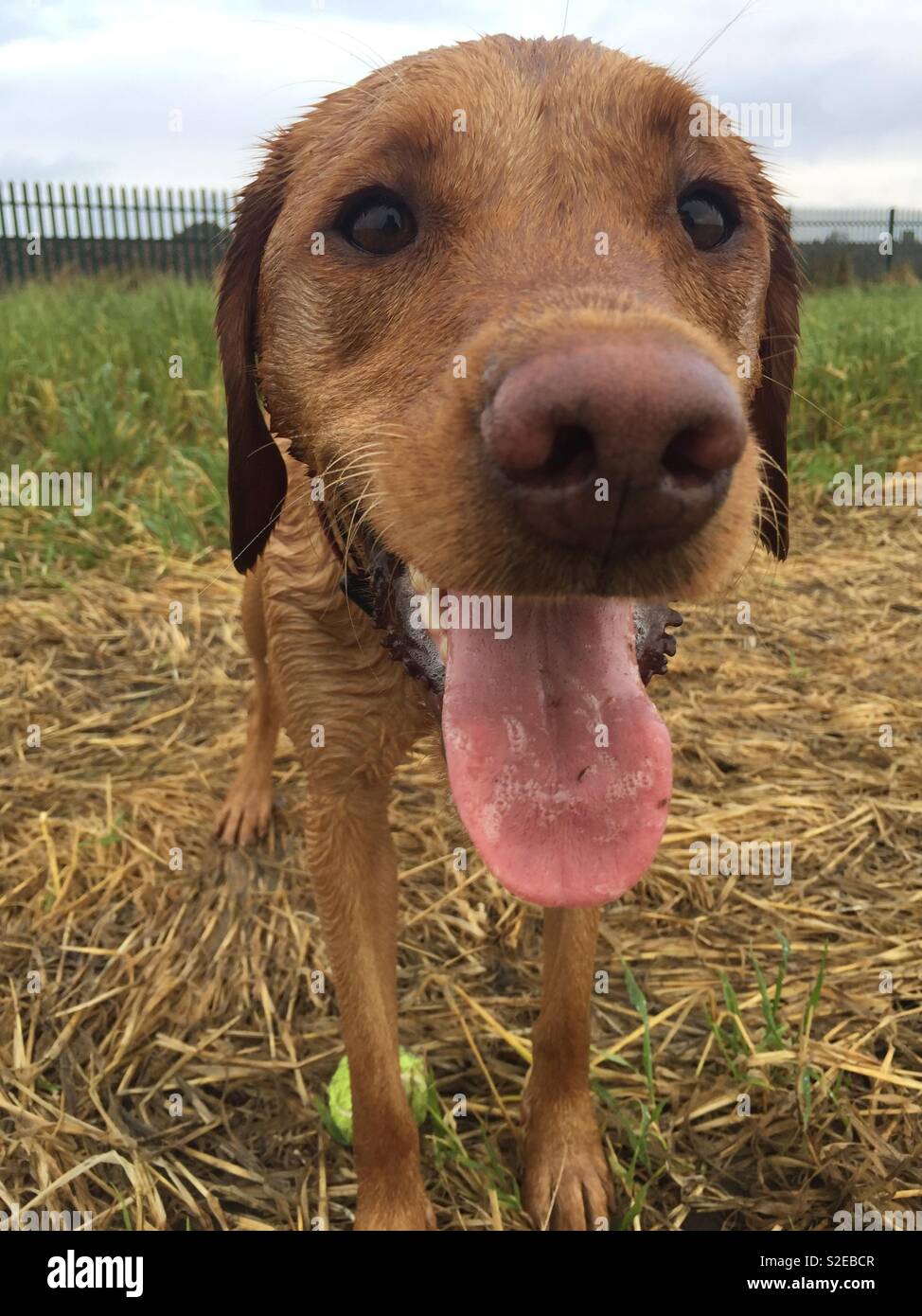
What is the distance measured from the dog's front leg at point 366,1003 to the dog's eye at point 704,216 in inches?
49.5

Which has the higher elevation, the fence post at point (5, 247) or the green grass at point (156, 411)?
the fence post at point (5, 247)

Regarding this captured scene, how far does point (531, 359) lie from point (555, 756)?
0.65 meters

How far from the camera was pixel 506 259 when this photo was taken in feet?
4.81

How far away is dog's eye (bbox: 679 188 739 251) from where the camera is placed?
1702 mm

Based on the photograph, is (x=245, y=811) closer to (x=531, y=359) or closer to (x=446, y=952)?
(x=446, y=952)

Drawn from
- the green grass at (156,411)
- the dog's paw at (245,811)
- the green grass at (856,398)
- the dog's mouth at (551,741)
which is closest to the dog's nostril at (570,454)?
the dog's mouth at (551,741)

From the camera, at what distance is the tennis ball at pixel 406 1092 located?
2121mm

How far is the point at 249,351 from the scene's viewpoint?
2047 millimetres

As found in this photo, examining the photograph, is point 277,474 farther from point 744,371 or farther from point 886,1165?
point 886,1165

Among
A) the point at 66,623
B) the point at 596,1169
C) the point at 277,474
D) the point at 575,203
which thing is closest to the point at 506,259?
the point at 575,203

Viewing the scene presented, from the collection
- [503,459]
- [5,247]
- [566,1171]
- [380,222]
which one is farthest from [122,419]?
[5,247]

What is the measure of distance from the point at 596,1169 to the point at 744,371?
5.54 ft

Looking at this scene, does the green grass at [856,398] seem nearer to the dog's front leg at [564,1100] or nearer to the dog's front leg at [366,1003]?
the dog's front leg at [564,1100]

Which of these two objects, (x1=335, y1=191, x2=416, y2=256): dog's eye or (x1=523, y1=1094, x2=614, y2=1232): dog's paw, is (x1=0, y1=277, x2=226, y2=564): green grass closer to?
(x1=335, y1=191, x2=416, y2=256): dog's eye
